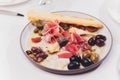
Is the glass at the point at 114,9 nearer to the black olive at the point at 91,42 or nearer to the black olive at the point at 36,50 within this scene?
the black olive at the point at 91,42

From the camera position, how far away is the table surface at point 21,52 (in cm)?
65

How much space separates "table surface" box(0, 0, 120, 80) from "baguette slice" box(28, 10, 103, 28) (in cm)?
6

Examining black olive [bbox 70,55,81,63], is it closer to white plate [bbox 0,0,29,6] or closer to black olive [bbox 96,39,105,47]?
black olive [bbox 96,39,105,47]

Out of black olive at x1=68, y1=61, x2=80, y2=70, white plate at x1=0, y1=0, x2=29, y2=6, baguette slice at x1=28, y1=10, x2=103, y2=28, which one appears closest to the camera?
black olive at x1=68, y1=61, x2=80, y2=70

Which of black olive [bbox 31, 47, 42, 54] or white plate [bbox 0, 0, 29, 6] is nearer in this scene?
black olive [bbox 31, 47, 42, 54]

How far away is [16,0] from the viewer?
2.91 feet

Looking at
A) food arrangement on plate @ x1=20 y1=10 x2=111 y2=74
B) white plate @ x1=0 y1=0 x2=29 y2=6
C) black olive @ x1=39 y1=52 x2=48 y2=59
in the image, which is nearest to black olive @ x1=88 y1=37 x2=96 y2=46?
food arrangement on plate @ x1=20 y1=10 x2=111 y2=74

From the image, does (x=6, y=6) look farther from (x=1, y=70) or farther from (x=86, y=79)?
(x=86, y=79)

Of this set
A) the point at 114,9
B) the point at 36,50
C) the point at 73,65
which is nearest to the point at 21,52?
the point at 36,50

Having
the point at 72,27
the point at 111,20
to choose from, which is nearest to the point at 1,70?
the point at 72,27

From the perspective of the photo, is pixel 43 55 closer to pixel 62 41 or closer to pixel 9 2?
pixel 62 41

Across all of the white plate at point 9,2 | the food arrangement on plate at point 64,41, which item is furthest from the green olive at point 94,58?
the white plate at point 9,2

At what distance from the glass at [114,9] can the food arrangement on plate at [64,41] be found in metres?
0.08

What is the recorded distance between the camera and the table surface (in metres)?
0.65
